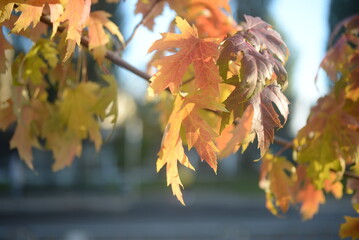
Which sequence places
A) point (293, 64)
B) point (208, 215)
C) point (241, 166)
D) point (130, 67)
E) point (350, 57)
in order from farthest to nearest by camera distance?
1. point (241, 166)
2. point (293, 64)
3. point (208, 215)
4. point (350, 57)
5. point (130, 67)

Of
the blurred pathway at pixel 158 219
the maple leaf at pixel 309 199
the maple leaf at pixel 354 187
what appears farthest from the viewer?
the blurred pathway at pixel 158 219


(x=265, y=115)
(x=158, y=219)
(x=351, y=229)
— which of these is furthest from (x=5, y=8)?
(x=158, y=219)

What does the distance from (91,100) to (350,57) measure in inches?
28.8

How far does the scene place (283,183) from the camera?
1.14m

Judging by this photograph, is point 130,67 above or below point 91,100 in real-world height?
above

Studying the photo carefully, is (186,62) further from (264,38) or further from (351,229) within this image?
(351,229)

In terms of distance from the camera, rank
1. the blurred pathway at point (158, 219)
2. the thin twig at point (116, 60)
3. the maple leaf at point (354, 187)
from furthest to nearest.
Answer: the blurred pathway at point (158, 219), the maple leaf at point (354, 187), the thin twig at point (116, 60)

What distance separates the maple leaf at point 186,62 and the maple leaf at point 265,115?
0.27ft

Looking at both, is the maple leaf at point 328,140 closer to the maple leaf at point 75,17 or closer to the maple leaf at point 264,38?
the maple leaf at point 264,38

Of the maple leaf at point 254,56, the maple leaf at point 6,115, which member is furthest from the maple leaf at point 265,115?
the maple leaf at point 6,115

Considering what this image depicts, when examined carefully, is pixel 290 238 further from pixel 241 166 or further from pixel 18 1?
pixel 241 166

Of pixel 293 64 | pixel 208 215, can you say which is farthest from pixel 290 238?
pixel 293 64

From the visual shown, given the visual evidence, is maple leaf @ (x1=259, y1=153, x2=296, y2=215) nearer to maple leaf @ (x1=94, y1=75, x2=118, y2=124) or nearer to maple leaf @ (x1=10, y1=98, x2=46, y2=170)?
maple leaf @ (x1=94, y1=75, x2=118, y2=124)

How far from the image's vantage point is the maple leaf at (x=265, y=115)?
0.67 meters
